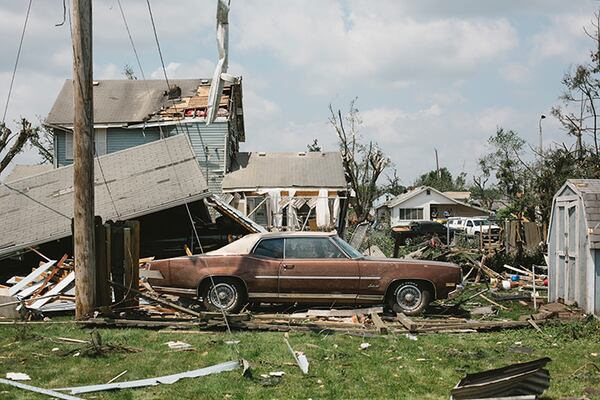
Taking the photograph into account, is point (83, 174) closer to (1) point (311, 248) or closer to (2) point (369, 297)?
(1) point (311, 248)

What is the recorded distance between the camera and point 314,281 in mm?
12102

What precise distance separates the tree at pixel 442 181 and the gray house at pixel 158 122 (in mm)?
58697

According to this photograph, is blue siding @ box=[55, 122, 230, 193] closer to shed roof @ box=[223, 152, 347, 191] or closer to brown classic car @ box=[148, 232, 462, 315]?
shed roof @ box=[223, 152, 347, 191]

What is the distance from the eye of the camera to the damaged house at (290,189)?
30625 mm

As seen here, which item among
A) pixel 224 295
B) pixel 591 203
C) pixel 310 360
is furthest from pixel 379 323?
pixel 591 203

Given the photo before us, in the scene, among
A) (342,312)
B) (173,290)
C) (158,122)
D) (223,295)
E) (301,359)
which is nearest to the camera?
(301,359)

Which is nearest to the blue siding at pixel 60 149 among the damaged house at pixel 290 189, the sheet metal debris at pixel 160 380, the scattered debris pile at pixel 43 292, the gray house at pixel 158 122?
the gray house at pixel 158 122

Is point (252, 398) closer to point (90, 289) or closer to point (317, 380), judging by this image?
point (317, 380)

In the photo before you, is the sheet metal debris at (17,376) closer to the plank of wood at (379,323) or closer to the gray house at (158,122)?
the plank of wood at (379,323)

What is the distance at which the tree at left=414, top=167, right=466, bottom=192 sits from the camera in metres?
91.9

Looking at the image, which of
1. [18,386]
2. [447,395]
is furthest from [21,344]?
[447,395]

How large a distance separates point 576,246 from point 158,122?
80.0ft

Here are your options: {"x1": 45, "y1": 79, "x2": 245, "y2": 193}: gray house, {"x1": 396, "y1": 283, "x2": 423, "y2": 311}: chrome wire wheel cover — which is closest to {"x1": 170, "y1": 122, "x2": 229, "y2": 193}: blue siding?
{"x1": 45, "y1": 79, "x2": 245, "y2": 193}: gray house

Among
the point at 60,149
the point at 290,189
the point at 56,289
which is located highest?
the point at 60,149
